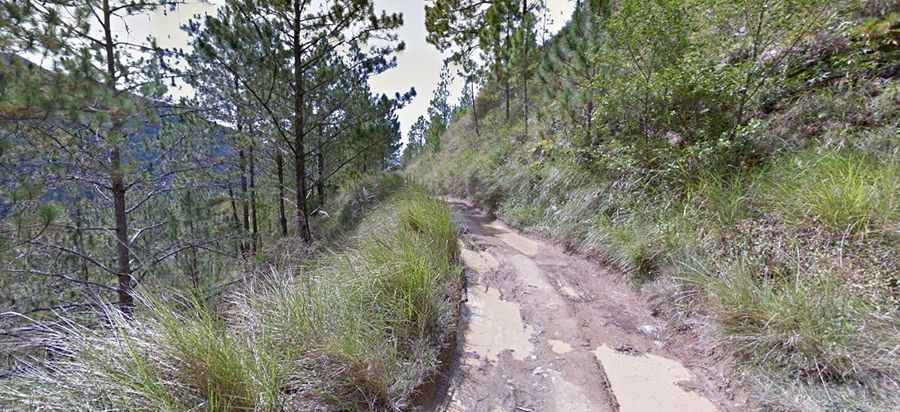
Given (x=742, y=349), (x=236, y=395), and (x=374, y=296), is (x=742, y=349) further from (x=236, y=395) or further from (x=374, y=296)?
(x=236, y=395)

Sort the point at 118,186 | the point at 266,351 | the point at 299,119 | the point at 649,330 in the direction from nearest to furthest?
the point at 266,351 → the point at 649,330 → the point at 118,186 → the point at 299,119

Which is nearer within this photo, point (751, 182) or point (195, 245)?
point (751, 182)

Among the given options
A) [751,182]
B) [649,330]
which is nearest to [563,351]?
[649,330]

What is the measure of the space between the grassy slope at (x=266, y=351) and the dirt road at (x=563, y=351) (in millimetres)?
285

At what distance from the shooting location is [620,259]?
288cm

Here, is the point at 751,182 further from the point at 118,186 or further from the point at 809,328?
the point at 118,186

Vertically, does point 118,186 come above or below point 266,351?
above

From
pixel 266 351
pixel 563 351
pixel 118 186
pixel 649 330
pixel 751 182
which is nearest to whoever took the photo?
pixel 266 351

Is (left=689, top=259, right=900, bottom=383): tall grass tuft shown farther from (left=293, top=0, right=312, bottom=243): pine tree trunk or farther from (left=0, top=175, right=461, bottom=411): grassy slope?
(left=293, top=0, right=312, bottom=243): pine tree trunk

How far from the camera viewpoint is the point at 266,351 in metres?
1.31

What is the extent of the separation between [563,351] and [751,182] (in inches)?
89.8

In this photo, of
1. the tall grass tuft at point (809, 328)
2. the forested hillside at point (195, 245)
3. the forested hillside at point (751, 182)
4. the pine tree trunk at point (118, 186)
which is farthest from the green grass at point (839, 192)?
the pine tree trunk at point (118, 186)

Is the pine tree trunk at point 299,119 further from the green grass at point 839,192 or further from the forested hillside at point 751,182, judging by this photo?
the green grass at point 839,192

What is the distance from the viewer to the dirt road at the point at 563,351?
4.92ft
